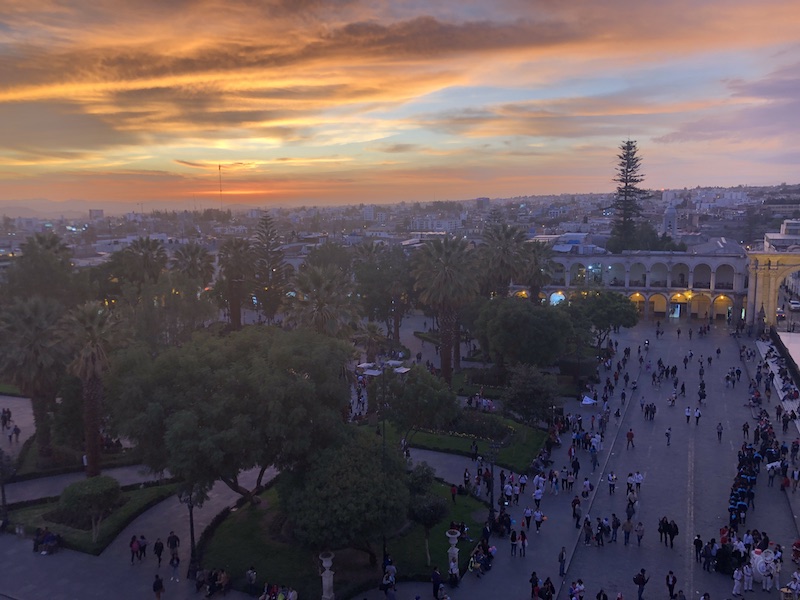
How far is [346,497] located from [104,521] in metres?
10.1

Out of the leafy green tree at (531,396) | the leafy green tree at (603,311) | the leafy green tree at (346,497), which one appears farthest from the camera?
the leafy green tree at (603,311)

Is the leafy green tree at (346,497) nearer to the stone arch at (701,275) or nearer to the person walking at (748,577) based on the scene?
the person walking at (748,577)

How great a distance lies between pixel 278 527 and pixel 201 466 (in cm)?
398

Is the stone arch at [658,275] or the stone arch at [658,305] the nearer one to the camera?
the stone arch at [658,275]

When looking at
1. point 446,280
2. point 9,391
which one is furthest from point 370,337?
point 9,391

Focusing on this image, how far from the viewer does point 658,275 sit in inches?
2489

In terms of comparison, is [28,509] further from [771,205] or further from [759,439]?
[771,205]

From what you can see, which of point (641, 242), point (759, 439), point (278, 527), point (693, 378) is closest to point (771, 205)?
point (641, 242)

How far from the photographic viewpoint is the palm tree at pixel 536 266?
43.5 meters

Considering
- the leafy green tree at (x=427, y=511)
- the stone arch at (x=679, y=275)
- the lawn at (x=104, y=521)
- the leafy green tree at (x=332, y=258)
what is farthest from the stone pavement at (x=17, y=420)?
the stone arch at (x=679, y=275)

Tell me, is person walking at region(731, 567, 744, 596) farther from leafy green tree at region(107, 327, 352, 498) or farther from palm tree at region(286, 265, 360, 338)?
palm tree at region(286, 265, 360, 338)

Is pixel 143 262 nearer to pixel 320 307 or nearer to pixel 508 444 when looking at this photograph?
pixel 320 307

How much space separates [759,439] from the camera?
2858 cm

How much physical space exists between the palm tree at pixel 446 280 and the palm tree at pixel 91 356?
1692cm
